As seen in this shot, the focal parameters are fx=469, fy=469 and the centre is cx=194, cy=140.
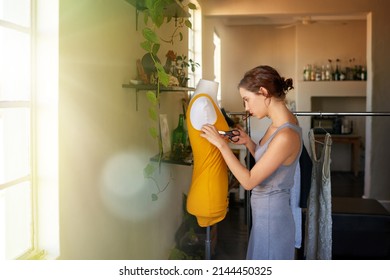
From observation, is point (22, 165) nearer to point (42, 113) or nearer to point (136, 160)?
point (42, 113)

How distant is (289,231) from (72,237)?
77cm

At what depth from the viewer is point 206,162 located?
1.82 metres

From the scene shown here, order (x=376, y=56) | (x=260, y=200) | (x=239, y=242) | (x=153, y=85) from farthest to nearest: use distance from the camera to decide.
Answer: (x=376, y=56) → (x=239, y=242) → (x=153, y=85) → (x=260, y=200)

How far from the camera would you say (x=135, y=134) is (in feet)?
7.36

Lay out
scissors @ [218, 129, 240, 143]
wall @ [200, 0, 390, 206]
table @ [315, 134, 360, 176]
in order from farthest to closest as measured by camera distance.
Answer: table @ [315, 134, 360, 176] < wall @ [200, 0, 390, 206] < scissors @ [218, 129, 240, 143]

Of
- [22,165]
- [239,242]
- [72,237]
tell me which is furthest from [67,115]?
[239,242]

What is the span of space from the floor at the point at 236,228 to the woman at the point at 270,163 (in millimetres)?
1802

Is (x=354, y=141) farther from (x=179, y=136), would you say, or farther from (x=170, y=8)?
(x=170, y=8)

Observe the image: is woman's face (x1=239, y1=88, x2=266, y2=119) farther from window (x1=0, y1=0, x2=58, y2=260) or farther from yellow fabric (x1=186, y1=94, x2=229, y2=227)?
window (x1=0, y1=0, x2=58, y2=260)

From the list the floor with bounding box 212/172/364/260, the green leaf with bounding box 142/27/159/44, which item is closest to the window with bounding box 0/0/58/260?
the green leaf with bounding box 142/27/159/44

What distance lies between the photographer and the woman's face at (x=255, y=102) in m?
1.65

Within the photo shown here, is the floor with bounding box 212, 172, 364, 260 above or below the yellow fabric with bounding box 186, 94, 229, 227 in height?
below

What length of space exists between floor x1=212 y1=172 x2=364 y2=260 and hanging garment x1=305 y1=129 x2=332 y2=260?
1.26 meters

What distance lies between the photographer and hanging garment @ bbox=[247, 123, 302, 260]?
5.44ft
